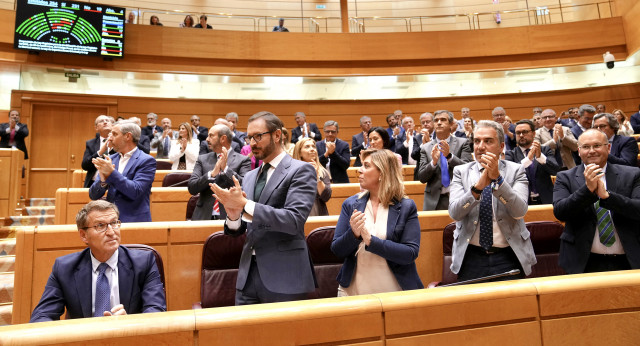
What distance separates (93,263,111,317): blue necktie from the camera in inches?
62.4

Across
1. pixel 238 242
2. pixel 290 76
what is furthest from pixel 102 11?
pixel 238 242

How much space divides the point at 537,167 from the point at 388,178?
1983mm

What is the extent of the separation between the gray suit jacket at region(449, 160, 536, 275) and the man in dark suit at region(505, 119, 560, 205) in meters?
1.30

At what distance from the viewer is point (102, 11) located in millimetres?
7223

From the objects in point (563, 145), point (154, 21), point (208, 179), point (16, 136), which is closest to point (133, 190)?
point (208, 179)

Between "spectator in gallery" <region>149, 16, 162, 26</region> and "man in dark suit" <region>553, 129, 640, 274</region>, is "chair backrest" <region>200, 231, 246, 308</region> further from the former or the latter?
"spectator in gallery" <region>149, 16, 162, 26</region>

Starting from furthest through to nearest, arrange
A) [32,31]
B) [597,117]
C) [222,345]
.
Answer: [32,31] < [597,117] < [222,345]

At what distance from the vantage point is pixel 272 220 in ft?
4.94

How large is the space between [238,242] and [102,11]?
6896 millimetres

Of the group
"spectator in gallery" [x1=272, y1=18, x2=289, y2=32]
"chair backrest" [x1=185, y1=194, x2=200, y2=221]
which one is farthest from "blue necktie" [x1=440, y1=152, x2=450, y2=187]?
"spectator in gallery" [x1=272, y1=18, x2=289, y2=32]

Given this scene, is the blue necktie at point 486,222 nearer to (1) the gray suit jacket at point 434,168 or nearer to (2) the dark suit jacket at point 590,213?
(2) the dark suit jacket at point 590,213

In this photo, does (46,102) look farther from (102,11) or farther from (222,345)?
(222,345)

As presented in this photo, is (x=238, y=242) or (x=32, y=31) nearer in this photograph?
(x=238, y=242)

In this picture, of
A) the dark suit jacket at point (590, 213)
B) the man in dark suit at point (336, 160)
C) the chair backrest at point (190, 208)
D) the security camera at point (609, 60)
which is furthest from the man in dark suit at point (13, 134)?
the security camera at point (609, 60)
